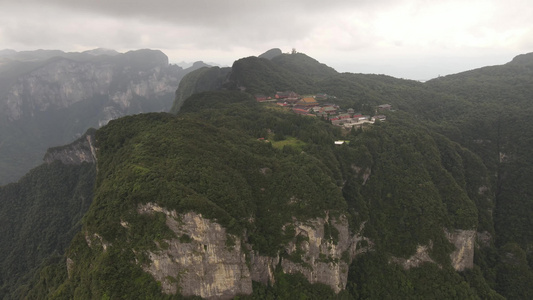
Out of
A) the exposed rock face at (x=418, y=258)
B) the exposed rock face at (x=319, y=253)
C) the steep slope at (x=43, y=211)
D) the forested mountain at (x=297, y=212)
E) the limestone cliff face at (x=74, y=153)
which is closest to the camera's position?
the forested mountain at (x=297, y=212)

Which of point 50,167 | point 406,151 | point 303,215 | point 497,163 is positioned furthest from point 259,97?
point 50,167

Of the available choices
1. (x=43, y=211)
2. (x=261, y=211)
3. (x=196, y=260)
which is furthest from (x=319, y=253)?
(x=43, y=211)

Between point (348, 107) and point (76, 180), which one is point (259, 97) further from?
point (76, 180)

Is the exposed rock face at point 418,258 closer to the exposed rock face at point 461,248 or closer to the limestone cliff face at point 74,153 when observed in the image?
the exposed rock face at point 461,248

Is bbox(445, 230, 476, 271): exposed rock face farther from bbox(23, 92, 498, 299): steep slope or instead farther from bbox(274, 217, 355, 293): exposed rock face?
bbox(274, 217, 355, 293): exposed rock face

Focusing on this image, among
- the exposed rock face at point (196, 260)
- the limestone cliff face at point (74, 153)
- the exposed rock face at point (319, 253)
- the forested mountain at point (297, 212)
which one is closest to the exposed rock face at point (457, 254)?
the forested mountain at point (297, 212)

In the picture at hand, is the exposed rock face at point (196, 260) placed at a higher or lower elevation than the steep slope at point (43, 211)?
higher
